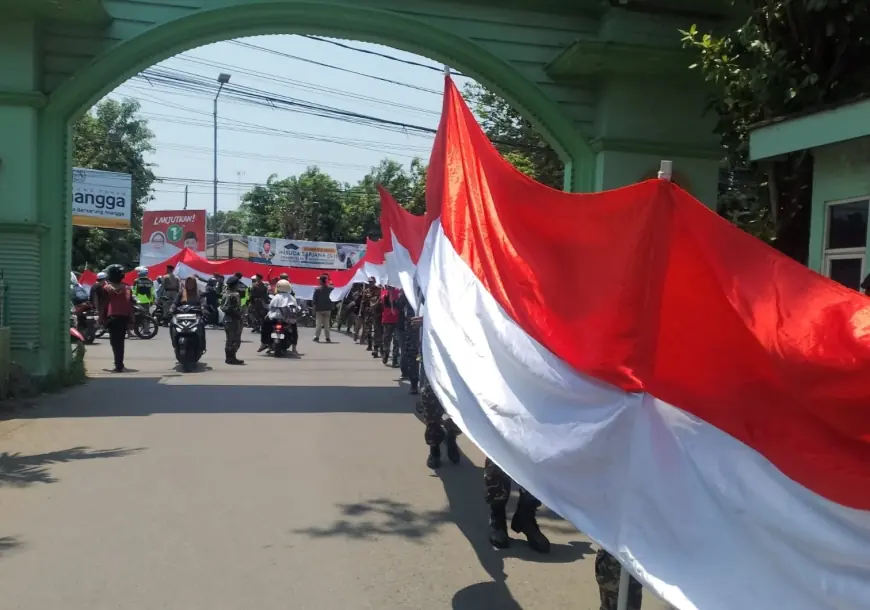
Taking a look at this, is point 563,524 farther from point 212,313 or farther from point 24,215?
point 212,313

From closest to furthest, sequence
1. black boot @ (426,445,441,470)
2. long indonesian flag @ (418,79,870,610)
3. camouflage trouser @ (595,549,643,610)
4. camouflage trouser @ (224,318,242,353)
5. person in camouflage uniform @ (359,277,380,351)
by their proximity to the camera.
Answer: long indonesian flag @ (418,79,870,610)
camouflage trouser @ (595,549,643,610)
black boot @ (426,445,441,470)
camouflage trouser @ (224,318,242,353)
person in camouflage uniform @ (359,277,380,351)

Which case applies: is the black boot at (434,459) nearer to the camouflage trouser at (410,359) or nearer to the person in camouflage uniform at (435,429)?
the person in camouflage uniform at (435,429)

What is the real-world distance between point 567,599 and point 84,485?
394cm

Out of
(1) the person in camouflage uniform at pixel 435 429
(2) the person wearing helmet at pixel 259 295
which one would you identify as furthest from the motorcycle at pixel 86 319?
(1) the person in camouflage uniform at pixel 435 429

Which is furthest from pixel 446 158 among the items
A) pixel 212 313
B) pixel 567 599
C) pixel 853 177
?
pixel 212 313

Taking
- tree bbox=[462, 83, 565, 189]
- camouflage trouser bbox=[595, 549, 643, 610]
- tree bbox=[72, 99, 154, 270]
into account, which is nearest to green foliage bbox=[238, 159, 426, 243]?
tree bbox=[72, 99, 154, 270]

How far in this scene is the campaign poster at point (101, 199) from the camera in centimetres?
2958

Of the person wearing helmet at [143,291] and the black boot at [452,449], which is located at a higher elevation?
the person wearing helmet at [143,291]

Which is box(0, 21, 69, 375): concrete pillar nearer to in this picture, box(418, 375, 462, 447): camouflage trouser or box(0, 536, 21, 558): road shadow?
box(0, 536, 21, 558): road shadow

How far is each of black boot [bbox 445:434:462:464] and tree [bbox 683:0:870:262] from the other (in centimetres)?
374

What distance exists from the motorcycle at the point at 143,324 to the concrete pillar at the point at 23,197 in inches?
370

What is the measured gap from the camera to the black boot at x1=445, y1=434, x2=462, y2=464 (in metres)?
7.16

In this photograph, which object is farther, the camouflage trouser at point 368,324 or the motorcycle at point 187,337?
the camouflage trouser at point 368,324

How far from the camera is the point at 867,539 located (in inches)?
84.0
